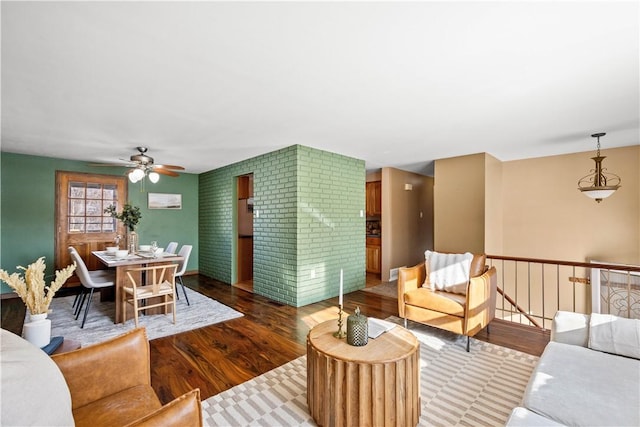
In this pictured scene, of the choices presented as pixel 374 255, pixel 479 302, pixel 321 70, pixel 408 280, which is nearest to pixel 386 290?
pixel 374 255

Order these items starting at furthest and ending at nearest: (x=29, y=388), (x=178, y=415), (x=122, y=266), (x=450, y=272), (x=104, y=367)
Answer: (x=122, y=266), (x=450, y=272), (x=104, y=367), (x=178, y=415), (x=29, y=388)

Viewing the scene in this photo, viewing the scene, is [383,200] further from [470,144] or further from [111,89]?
[111,89]

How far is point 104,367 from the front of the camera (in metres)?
1.36

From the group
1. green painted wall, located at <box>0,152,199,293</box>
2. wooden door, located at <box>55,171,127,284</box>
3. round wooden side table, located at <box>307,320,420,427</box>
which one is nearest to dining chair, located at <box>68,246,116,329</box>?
wooden door, located at <box>55,171,127,284</box>

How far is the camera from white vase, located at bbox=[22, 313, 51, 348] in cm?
157

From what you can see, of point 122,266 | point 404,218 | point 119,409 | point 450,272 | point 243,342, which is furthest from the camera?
point 404,218

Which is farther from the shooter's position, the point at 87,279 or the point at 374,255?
the point at 374,255

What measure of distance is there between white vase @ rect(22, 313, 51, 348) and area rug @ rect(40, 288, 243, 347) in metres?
1.49

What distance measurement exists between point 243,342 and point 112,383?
161cm

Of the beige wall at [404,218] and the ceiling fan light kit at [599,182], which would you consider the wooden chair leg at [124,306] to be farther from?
the ceiling fan light kit at [599,182]

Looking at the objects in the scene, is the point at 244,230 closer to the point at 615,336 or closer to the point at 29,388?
the point at 29,388

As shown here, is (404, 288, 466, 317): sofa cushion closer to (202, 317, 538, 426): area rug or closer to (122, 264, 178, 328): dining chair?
(202, 317, 538, 426): area rug

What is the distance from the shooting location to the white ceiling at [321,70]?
1452 millimetres

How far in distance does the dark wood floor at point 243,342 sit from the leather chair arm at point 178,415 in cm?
119
